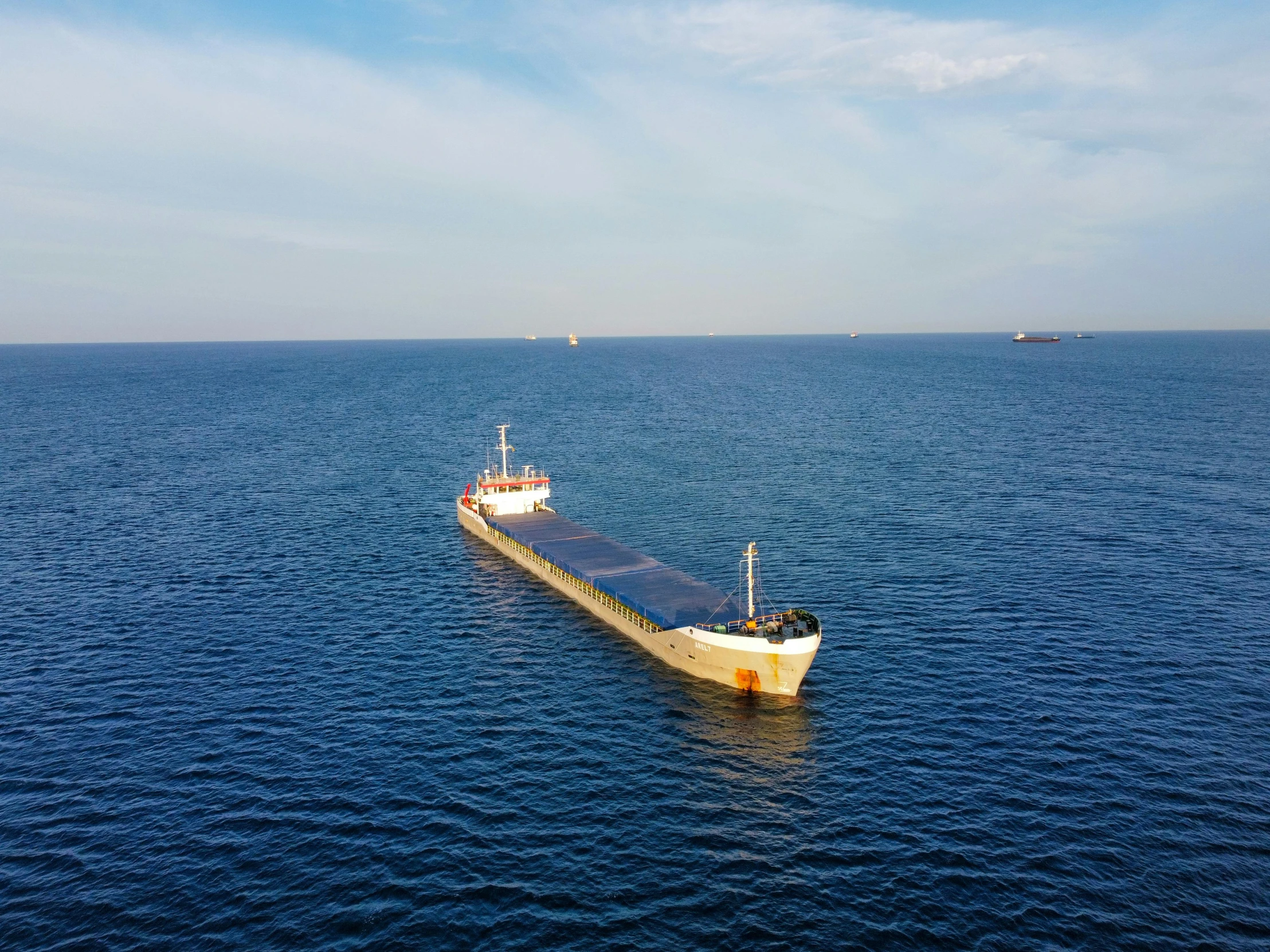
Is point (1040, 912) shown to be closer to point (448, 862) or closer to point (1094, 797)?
point (1094, 797)

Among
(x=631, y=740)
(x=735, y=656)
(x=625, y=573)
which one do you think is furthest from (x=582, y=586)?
(x=631, y=740)

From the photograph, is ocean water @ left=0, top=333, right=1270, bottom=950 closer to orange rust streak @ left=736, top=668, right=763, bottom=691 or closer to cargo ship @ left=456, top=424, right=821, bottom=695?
orange rust streak @ left=736, top=668, right=763, bottom=691

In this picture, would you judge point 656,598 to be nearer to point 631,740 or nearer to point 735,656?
point 735,656

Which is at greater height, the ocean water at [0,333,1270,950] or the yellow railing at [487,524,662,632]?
the yellow railing at [487,524,662,632]

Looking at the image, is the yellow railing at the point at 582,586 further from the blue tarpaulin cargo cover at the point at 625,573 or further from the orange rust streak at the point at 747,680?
the orange rust streak at the point at 747,680

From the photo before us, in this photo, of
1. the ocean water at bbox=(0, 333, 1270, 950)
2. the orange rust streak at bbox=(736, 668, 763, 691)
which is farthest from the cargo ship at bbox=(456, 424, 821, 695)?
the ocean water at bbox=(0, 333, 1270, 950)

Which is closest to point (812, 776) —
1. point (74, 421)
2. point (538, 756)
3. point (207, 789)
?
point (538, 756)
